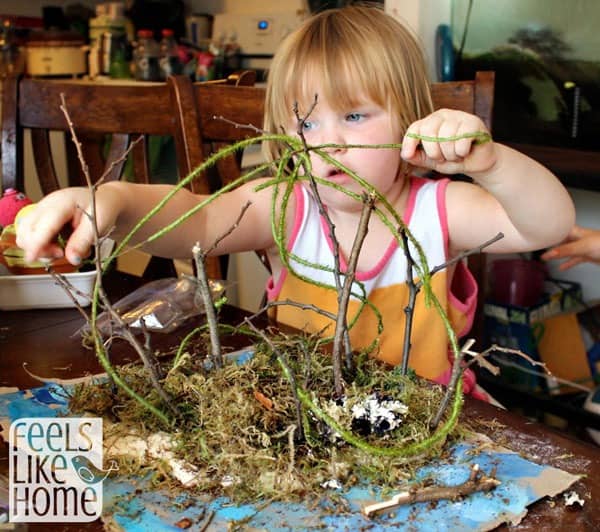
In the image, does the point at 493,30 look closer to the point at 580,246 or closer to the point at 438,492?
the point at 580,246

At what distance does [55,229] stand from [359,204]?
591 mm

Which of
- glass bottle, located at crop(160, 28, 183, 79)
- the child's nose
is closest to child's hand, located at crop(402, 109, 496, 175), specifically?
the child's nose

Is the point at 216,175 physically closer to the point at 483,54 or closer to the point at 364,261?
the point at 364,261

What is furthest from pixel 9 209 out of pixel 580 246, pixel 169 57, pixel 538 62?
pixel 169 57

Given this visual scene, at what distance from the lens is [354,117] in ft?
3.39

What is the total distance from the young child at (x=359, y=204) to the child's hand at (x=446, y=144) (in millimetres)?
128

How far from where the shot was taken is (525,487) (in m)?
0.53

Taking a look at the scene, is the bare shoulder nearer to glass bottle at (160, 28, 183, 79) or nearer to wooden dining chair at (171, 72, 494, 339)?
wooden dining chair at (171, 72, 494, 339)

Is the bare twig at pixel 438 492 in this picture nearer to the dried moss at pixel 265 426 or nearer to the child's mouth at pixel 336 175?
the dried moss at pixel 265 426

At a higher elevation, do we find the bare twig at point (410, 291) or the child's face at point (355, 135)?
the child's face at point (355, 135)

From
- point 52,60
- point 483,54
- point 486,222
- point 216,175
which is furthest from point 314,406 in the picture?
point 52,60

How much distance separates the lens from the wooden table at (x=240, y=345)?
51 centimetres

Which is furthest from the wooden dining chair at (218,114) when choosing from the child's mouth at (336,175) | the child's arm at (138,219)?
the child's mouth at (336,175)

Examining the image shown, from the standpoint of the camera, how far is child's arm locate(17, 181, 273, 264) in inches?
23.5
